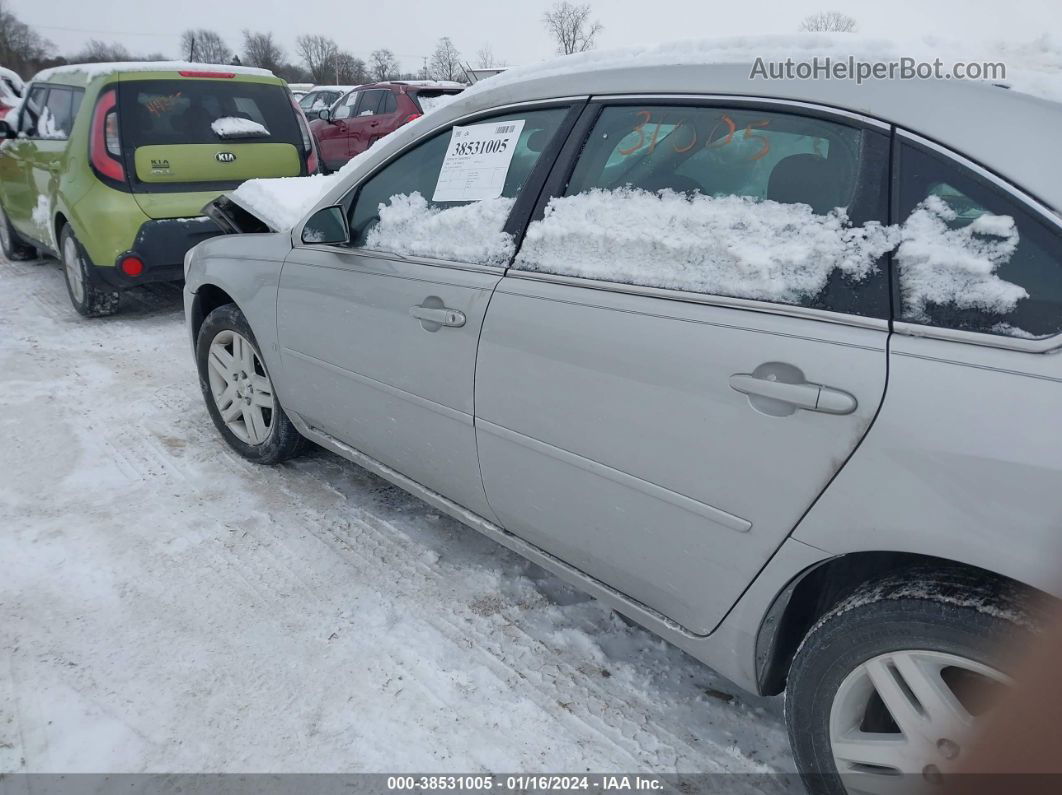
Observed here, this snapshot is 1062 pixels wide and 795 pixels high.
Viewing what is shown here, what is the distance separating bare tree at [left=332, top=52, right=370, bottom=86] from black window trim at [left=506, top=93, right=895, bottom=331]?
62211mm

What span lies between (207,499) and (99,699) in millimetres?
1153

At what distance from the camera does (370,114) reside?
13258 mm

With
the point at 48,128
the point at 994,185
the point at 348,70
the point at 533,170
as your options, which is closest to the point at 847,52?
the point at 994,185

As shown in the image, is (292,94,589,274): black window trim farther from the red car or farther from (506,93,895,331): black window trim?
the red car

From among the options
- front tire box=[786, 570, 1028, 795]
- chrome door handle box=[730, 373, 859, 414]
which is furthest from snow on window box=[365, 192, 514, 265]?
front tire box=[786, 570, 1028, 795]

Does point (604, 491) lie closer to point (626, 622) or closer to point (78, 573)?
point (626, 622)

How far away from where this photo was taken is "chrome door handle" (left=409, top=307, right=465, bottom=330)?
2225 mm

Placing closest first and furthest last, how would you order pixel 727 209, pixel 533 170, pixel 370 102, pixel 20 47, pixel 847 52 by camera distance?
pixel 847 52 < pixel 727 209 < pixel 533 170 < pixel 370 102 < pixel 20 47

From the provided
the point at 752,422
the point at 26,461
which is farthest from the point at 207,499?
the point at 752,422

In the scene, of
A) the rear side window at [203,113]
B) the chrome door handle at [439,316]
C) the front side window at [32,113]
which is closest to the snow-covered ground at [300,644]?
the chrome door handle at [439,316]

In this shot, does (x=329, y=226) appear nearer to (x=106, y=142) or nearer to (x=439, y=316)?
(x=439, y=316)

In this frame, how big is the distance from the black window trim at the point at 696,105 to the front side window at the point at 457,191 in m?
0.10

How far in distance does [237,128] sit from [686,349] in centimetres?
494

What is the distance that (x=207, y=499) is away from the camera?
126 inches
